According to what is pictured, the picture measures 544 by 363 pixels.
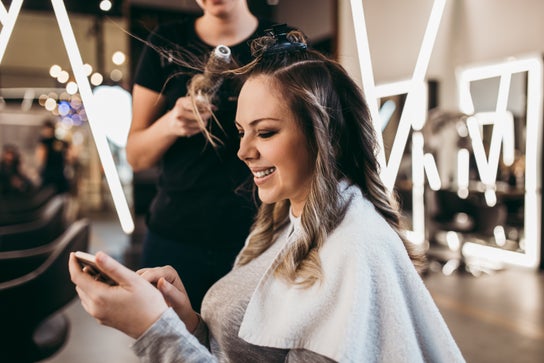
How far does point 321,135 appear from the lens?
3.18 feet

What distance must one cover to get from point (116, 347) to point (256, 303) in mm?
2696

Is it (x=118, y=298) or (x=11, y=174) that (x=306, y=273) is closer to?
(x=118, y=298)

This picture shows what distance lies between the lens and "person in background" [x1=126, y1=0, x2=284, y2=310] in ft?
3.32

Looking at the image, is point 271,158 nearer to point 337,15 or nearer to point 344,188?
point 344,188

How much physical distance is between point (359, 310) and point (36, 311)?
1698mm

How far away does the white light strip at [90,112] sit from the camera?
88 centimetres

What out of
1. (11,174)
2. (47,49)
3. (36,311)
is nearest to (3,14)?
(47,49)

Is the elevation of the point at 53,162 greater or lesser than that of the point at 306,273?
lesser

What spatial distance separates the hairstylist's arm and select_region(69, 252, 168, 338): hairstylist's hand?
1.11ft

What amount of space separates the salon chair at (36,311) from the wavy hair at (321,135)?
1.51 meters

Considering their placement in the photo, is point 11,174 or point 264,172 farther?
point 11,174

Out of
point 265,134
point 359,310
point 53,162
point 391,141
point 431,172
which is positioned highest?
point 265,134

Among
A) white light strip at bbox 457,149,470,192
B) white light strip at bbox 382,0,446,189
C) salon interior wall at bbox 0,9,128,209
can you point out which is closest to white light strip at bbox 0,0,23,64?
salon interior wall at bbox 0,9,128,209

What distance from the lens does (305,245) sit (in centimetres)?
99
